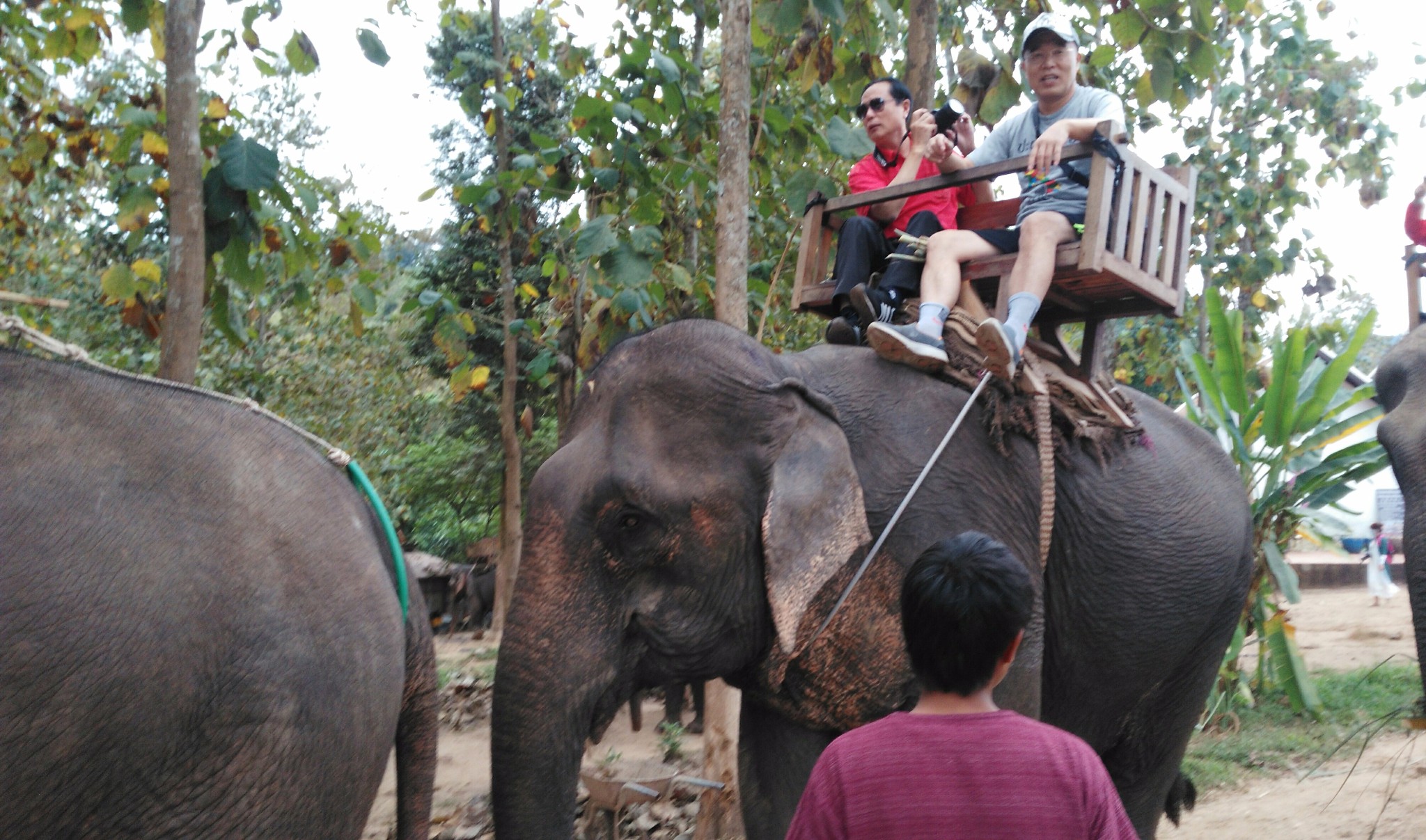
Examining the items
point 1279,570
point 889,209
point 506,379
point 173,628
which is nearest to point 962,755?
point 173,628

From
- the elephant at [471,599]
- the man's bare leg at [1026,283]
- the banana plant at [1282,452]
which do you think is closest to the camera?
the man's bare leg at [1026,283]

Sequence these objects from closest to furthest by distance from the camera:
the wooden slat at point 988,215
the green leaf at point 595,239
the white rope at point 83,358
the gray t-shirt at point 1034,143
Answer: the white rope at point 83,358 → the gray t-shirt at point 1034,143 → the wooden slat at point 988,215 → the green leaf at point 595,239

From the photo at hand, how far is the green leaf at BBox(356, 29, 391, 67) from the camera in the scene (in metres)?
3.99

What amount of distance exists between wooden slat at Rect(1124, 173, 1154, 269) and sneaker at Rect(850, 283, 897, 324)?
2.13ft

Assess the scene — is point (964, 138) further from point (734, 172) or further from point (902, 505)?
point (902, 505)

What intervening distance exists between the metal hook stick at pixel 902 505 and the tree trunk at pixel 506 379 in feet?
17.0

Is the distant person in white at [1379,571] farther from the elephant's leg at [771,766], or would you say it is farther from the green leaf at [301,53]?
the green leaf at [301,53]

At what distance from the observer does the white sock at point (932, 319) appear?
10.1ft

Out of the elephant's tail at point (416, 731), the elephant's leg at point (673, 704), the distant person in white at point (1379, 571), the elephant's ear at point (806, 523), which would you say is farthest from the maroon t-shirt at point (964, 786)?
the distant person in white at point (1379, 571)

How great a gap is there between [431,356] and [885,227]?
39.7ft

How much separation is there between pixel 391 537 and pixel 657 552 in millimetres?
579

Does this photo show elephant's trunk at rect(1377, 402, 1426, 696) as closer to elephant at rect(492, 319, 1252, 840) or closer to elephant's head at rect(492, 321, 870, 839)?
elephant at rect(492, 319, 1252, 840)

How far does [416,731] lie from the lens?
2.49 metres

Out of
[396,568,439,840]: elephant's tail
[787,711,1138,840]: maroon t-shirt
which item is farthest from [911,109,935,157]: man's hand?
[787,711,1138,840]: maroon t-shirt
